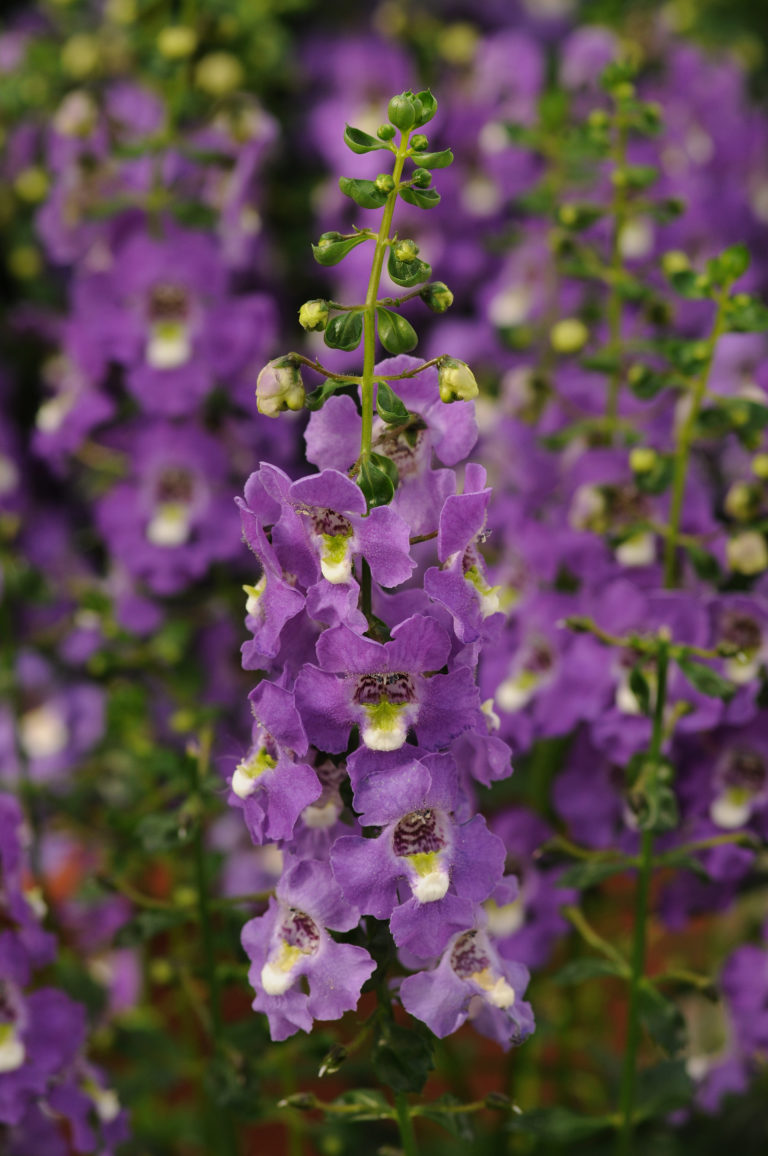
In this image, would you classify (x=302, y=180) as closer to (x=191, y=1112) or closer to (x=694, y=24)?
(x=694, y=24)

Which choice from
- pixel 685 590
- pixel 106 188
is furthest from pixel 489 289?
pixel 685 590

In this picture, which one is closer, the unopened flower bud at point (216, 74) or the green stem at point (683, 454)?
the green stem at point (683, 454)

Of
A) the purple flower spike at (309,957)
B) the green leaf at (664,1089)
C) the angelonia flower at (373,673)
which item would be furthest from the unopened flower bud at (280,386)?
the green leaf at (664,1089)

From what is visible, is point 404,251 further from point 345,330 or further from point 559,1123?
point 559,1123

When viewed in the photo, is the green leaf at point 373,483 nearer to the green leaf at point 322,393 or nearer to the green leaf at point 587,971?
the green leaf at point 322,393

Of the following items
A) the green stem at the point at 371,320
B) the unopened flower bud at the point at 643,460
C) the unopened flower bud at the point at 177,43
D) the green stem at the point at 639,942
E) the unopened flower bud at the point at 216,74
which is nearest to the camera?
the green stem at the point at 371,320

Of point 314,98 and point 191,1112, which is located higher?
point 314,98
